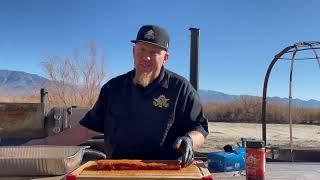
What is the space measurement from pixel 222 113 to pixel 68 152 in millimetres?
32667

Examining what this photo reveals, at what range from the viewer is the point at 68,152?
229 centimetres

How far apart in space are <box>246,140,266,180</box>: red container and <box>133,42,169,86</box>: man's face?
0.57 m

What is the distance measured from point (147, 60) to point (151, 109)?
0.76 feet

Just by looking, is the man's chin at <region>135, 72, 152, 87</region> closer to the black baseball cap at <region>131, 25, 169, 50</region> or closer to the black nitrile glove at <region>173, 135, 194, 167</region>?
the black baseball cap at <region>131, 25, 169, 50</region>

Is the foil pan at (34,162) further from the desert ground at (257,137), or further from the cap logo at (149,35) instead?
the desert ground at (257,137)

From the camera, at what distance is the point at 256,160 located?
2072mm

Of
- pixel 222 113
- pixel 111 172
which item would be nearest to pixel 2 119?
pixel 111 172

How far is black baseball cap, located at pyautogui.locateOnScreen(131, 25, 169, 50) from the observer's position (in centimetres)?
224

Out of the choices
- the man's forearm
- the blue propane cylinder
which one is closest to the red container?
the man's forearm

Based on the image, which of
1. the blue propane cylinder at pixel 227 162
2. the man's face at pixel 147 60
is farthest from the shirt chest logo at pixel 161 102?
the blue propane cylinder at pixel 227 162

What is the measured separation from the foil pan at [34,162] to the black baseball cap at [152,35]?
24.3 inches

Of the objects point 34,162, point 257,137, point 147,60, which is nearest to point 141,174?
point 34,162

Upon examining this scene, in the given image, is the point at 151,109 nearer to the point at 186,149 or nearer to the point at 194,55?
the point at 186,149

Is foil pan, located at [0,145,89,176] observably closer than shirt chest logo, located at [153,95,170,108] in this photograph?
Yes
